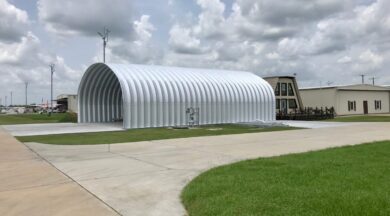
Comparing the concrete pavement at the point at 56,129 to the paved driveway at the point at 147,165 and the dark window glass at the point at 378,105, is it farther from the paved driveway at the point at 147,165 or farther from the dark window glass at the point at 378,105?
the dark window glass at the point at 378,105

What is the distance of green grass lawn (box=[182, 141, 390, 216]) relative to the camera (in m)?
6.14

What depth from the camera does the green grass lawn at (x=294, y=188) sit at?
242 inches

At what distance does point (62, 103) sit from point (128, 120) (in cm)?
10057

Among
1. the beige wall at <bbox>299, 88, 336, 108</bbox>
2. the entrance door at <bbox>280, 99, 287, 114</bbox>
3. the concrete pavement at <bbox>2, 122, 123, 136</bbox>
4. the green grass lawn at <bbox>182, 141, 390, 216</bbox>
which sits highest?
the beige wall at <bbox>299, 88, 336, 108</bbox>

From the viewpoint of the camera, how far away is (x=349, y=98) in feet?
177

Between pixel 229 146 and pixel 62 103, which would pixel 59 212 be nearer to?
pixel 229 146

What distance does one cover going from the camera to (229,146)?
15984 mm

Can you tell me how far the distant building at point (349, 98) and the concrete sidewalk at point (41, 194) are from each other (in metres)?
45.6

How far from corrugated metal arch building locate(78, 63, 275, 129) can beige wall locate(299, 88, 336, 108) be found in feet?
48.5

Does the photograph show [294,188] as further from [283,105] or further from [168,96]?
[283,105]

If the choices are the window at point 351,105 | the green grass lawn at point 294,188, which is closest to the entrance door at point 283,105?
the window at point 351,105

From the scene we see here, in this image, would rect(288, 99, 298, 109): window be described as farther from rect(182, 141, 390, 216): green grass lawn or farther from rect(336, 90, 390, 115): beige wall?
rect(182, 141, 390, 216): green grass lawn

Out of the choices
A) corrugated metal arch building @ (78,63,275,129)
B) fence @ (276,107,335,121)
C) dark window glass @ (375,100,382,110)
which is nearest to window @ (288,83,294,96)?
fence @ (276,107,335,121)

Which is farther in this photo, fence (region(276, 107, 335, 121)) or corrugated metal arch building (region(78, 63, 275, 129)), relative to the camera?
fence (region(276, 107, 335, 121))
